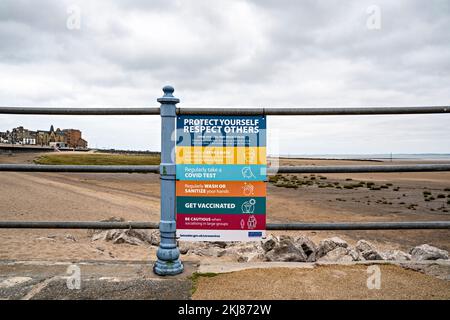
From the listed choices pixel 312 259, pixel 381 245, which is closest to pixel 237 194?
pixel 312 259

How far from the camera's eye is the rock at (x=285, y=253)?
4793 millimetres

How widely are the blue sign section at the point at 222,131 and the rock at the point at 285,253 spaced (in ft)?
8.55

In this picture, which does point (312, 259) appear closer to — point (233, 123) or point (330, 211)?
point (233, 123)

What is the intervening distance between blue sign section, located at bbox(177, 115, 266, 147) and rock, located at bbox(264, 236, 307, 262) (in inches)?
103

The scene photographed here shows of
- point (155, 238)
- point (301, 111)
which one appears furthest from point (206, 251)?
point (301, 111)


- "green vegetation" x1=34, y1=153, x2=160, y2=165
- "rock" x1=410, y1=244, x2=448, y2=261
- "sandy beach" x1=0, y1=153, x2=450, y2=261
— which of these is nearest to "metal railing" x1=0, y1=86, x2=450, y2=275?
"rock" x1=410, y1=244, x2=448, y2=261

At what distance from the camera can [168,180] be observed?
2.70 m

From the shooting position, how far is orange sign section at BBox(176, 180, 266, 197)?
2.72 m

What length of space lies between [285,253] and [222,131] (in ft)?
9.26

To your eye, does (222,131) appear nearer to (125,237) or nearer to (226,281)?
(226,281)

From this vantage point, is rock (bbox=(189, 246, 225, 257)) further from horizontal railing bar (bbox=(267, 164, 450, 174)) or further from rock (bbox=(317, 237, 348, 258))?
horizontal railing bar (bbox=(267, 164, 450, 174))

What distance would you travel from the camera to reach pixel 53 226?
9.29ft

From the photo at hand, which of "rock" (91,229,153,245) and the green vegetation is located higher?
the green vegetation

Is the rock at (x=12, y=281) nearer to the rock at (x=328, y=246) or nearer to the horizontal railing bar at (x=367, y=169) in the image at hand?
the horizontal railing bar at (x=367, y=169)
